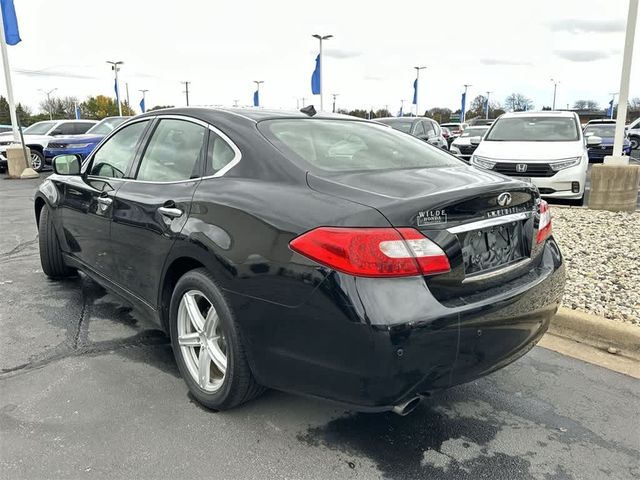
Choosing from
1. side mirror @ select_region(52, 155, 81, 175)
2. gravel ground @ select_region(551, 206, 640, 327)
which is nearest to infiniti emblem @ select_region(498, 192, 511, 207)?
gravel ground @ select_region(551, 206, 640, 327)

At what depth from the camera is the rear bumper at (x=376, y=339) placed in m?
2.02

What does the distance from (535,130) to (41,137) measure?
14.9 metres

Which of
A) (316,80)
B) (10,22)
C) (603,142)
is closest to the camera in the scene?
(10,22)

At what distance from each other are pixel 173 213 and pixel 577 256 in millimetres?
4260

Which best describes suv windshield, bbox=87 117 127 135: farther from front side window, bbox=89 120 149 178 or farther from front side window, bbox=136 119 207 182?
front side window, bbox=136 119 207 182

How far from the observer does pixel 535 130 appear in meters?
9.74

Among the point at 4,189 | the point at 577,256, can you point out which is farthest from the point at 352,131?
the point at 4,189

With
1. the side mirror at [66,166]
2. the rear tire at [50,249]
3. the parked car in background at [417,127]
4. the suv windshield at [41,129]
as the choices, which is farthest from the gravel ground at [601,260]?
the suv windshield at [41,129]

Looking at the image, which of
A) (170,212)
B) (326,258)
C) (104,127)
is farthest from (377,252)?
(104,127)

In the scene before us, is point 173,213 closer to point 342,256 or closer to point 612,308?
point 342,256

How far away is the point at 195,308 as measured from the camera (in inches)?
109

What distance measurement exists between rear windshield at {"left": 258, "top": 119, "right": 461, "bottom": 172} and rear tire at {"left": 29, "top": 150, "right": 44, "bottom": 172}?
54.2 ft

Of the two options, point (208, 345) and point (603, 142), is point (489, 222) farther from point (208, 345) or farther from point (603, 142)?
point (603, 142)

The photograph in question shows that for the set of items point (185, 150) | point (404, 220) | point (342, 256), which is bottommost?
point (342, 256)
